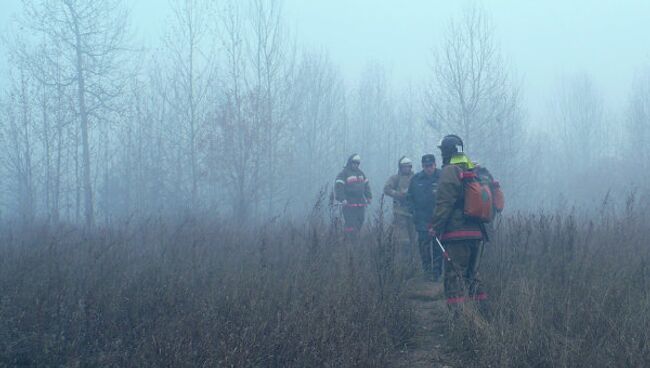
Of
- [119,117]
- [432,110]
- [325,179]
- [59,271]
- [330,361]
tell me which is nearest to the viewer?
[330,361]

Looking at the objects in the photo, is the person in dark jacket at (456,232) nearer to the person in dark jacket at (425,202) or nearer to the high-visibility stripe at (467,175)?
the high-visibility stripe at (467,175)

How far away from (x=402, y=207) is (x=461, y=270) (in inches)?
143

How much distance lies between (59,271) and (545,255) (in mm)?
5432

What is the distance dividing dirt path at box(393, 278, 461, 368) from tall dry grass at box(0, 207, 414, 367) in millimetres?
162

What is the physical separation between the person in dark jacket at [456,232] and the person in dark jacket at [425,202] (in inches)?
77.5

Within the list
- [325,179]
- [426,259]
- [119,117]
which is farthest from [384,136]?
[426,259]

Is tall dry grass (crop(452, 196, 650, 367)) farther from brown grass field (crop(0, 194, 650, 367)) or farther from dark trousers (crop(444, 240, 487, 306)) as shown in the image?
dark trousers (crop(444, 240, 487, 306))

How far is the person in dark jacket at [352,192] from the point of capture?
10.3 metres

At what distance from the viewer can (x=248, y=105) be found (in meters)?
→ 17.0

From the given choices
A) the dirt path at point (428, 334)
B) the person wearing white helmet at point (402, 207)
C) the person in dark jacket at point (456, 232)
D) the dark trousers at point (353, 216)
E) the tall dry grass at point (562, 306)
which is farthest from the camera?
the dark trousers at point (353, 216)

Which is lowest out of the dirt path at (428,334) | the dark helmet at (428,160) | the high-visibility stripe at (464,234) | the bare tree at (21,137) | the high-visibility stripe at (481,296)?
the dirt path at (428,334)

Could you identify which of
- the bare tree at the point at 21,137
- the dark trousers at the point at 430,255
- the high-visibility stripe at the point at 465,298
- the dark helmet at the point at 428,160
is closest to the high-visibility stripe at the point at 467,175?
the high-visibility stripe at the point at 465,298

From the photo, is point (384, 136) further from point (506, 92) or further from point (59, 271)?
point (59, 271)

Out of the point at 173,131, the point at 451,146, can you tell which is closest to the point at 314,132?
the point at 173,131
